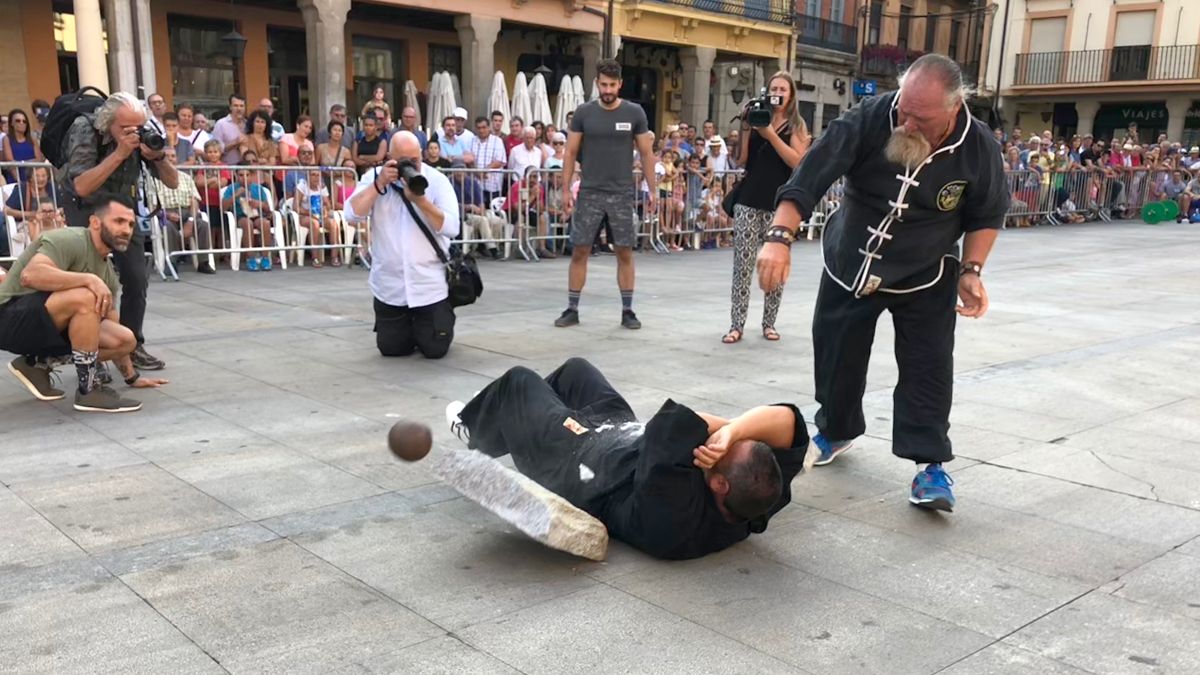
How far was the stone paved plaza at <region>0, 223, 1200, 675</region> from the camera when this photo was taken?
105 inches

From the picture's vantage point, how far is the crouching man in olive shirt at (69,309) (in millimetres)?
4836

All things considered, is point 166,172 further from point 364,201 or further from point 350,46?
point 350,46

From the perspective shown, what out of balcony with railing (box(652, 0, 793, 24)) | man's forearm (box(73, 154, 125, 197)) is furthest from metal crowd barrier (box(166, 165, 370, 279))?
balcony with railing (box(652, 0, 793, 24))

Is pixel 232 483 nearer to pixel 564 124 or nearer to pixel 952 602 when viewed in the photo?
pixel 952 602

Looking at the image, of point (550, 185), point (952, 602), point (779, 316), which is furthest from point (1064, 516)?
point (550, 185)

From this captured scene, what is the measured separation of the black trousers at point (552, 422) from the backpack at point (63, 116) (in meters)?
3.23

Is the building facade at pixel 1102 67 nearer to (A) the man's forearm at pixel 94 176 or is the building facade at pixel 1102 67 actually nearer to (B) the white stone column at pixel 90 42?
(B) the white stone column at pixel 90 42


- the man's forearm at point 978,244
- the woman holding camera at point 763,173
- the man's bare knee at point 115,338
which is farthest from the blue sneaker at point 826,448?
the man's bare knee at point 115,338

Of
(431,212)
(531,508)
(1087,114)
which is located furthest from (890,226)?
(1087,114)

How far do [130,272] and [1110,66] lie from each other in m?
37.8

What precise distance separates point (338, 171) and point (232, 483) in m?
7.65

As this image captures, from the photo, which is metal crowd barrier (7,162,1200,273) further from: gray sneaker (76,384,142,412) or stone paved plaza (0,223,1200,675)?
stone paved plaza (0,223,1200,675)

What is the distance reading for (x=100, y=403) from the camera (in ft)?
16.0

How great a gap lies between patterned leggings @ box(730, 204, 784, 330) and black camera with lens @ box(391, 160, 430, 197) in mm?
2281
